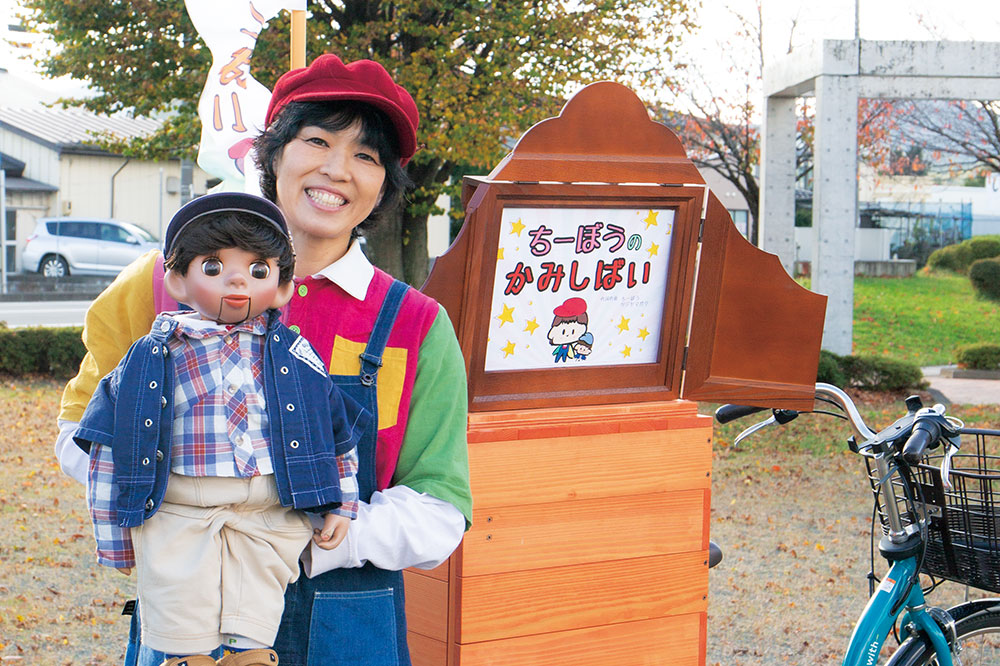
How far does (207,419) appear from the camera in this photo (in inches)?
61.2

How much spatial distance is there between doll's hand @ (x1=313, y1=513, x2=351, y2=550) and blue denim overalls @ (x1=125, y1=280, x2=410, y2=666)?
14cm

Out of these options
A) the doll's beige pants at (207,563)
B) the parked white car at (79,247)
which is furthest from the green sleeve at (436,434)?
the parked white car at (79,247)

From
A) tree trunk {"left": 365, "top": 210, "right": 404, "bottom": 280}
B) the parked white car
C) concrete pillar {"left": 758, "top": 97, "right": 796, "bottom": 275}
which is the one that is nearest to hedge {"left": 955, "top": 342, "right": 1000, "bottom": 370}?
concrete pillar {"left": 758, "top": 97, "right": 796, "bottom": 275}

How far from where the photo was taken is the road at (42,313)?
1697cm

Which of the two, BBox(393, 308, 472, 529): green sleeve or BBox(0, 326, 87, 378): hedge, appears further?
BBox(0, 326, 87, 378): hedge

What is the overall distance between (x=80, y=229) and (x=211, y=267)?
26653mm

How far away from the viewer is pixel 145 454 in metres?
1.51

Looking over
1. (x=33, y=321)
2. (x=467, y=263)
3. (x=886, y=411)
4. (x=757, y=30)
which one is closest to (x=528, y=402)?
(x=467, y=263)

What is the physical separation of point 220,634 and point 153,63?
37.5ft

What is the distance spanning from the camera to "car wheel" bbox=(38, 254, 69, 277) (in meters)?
25.8

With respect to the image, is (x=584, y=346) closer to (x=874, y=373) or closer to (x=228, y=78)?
(x=228, y=78)

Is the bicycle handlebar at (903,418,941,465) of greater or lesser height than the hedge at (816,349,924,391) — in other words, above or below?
above

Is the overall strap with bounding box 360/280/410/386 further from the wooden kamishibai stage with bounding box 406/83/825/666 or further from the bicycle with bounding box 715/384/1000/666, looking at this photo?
the bicycle with bounding box 715/384/1000/666

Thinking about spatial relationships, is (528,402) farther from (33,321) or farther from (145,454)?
(33,321)
